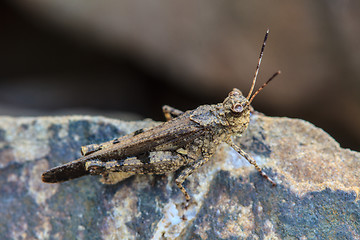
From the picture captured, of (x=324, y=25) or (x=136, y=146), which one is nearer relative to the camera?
(x=136, y=146)

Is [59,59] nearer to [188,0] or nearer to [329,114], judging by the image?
[188,0]

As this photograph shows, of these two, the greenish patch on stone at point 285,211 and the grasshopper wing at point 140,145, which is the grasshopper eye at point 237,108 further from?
the greenish patch on stone at point 285,211

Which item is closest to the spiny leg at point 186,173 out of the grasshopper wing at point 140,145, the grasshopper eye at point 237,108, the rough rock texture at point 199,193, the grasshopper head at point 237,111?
the rough rock texture at point 199,193

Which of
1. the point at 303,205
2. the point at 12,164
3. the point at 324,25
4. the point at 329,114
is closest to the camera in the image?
the point at 303,205

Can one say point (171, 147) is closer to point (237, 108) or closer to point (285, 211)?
point (237, 108)

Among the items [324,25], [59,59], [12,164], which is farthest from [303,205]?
[59,59]

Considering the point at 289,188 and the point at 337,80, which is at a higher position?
the point at 337,80

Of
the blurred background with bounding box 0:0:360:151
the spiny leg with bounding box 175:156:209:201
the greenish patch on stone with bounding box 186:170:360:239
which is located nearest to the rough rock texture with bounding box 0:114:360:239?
the greenish patch on stone with bounding box 186:170:360:239

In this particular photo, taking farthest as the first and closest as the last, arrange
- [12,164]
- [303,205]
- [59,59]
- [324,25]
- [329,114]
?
[59,59], [329,114], [324,25], [12,164], [303,205]
